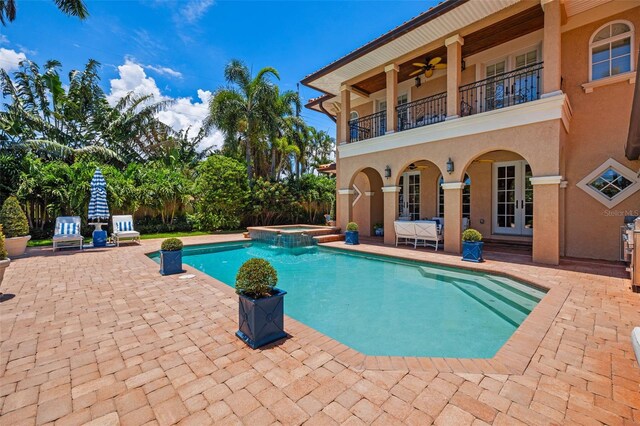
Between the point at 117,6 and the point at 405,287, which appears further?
the point at 117,6

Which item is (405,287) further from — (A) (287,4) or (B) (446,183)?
(A) (287,4)

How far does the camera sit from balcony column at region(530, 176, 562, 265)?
26.5ft

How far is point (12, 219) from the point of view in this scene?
1007 centimetres

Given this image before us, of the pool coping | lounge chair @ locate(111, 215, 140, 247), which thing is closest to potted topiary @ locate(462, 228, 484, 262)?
the pool coping

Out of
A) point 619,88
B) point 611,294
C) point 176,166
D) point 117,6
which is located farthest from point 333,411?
point 176,166

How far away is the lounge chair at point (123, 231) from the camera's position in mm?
12727

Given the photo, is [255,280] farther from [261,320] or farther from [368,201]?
[368,201]

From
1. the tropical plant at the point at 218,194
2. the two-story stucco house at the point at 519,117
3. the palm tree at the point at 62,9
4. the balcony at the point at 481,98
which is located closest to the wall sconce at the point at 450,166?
the two-story stucco house at the point at 519,117

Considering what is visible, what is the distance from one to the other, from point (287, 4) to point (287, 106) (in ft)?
33.2

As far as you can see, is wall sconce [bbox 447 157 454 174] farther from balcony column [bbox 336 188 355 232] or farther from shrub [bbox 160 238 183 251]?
shrub [bbox 160 238 183 251]

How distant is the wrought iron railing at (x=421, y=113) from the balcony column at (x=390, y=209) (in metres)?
3.09

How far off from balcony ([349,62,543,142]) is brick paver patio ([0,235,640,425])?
26.4ft

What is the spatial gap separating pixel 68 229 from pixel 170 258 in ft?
25.6

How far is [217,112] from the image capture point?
62.1 ft
